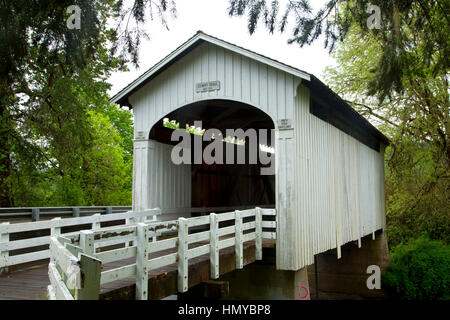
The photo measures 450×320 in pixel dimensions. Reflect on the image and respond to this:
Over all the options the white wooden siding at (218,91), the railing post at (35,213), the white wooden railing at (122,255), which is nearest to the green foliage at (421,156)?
the white wooden siding at (218,91)

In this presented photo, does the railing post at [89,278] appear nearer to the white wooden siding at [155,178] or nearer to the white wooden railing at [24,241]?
the white wooden railing at [24,241]

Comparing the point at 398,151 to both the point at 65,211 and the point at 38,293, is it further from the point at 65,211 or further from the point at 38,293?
the point at 38,293

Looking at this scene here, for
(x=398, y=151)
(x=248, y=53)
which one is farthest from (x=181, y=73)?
(x=398, y=151)

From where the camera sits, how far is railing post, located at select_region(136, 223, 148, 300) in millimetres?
4648

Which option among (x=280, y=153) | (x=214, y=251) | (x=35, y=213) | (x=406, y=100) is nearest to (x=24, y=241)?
→ (x=214, y=251)

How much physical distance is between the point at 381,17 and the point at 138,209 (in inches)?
225

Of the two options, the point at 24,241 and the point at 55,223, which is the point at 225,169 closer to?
the point at 55,223

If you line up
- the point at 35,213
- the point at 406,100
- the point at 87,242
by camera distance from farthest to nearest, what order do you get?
the point at 406,100
the point at 35,213
the point at 87,242

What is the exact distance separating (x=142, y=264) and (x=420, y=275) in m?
11.5

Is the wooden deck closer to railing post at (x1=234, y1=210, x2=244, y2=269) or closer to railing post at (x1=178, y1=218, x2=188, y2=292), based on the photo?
railing post at (x1=178, y1=218, x2=188, y2=292)

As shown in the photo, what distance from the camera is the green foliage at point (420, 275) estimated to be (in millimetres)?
13094

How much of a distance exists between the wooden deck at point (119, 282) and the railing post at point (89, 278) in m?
0.95

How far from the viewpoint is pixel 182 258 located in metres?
5.45

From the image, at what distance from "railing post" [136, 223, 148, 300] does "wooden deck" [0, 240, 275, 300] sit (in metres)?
0.08
